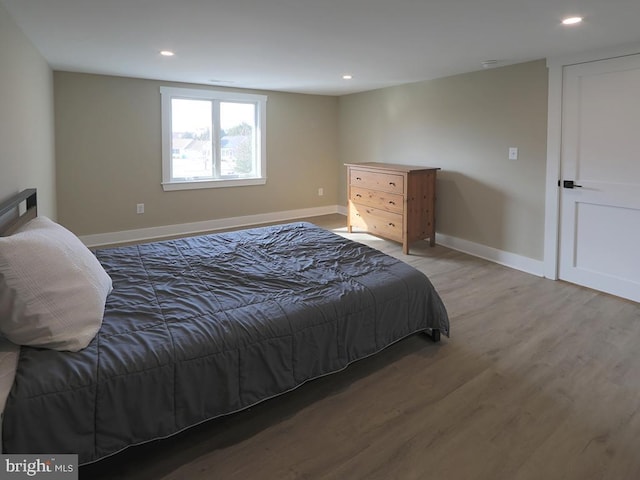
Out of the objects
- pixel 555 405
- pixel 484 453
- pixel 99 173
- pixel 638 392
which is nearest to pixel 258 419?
pixel 484 453

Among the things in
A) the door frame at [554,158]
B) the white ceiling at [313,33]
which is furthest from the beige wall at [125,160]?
the door frame at [554,158]

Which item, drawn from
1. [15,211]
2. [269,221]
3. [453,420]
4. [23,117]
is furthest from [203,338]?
[269,221]

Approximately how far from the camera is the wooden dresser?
4.82 metres

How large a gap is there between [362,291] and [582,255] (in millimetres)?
2597

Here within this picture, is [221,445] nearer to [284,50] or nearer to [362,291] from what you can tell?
[362,291]

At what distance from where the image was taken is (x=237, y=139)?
6129 millimetres

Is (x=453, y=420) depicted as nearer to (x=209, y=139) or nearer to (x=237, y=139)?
(x=209, y=139)

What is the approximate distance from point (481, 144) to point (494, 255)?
1239mm

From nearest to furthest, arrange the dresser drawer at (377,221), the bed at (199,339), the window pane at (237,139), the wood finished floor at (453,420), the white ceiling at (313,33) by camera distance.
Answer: the bed at (199,339)
the wood finished floor at (453,420)
the white ceiling at (313,33)
the dresser drawer at (377,221)
the window pane at (237,139)

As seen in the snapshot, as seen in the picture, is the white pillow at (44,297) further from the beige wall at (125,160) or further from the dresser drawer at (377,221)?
the dresser drawer at (377,221)

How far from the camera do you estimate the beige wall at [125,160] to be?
4832 millimetres

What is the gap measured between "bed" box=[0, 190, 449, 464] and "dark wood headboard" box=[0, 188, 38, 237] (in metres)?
0.02

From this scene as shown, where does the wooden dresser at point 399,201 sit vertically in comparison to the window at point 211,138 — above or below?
below

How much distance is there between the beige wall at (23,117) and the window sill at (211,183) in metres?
1.43
